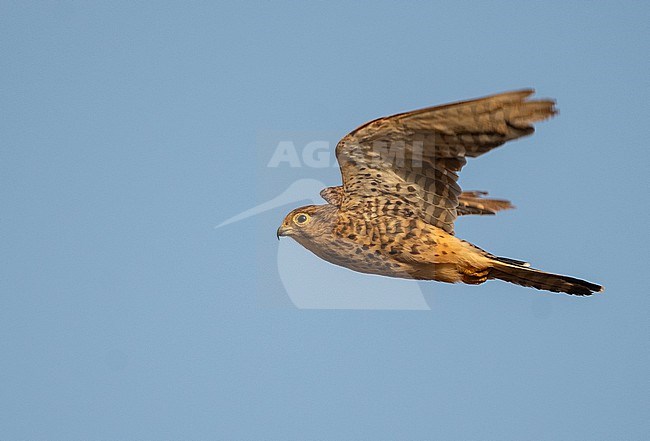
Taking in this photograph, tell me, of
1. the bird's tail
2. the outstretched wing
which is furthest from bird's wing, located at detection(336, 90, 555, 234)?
the outstretched wing

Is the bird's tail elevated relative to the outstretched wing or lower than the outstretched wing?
lower

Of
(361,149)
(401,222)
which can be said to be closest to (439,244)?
(401,222)

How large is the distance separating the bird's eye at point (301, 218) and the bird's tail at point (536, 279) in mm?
1890

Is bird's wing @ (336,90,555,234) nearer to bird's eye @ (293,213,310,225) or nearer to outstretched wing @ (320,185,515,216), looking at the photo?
bird's eye @ (293,213,310,225)

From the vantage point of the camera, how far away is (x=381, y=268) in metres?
9.52

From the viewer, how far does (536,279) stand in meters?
9.52

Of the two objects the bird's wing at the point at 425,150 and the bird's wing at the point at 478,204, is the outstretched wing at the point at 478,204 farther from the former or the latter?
the bird's wing at the point at 425,150

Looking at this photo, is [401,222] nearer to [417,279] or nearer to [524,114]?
[417,279]

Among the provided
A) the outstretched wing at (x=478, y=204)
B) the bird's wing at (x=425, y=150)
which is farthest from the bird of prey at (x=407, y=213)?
the outstretched wing at (x=478, y=204)

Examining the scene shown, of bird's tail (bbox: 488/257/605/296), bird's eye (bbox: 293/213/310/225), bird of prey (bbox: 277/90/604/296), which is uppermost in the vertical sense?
bird's eye (bbox: 293/213/310/225)

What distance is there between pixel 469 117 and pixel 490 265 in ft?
5.46

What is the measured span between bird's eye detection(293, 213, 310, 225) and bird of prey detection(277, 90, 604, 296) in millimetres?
13

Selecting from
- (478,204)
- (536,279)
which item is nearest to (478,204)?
(478,204)

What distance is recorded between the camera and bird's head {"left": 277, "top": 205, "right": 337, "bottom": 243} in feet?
31.9
